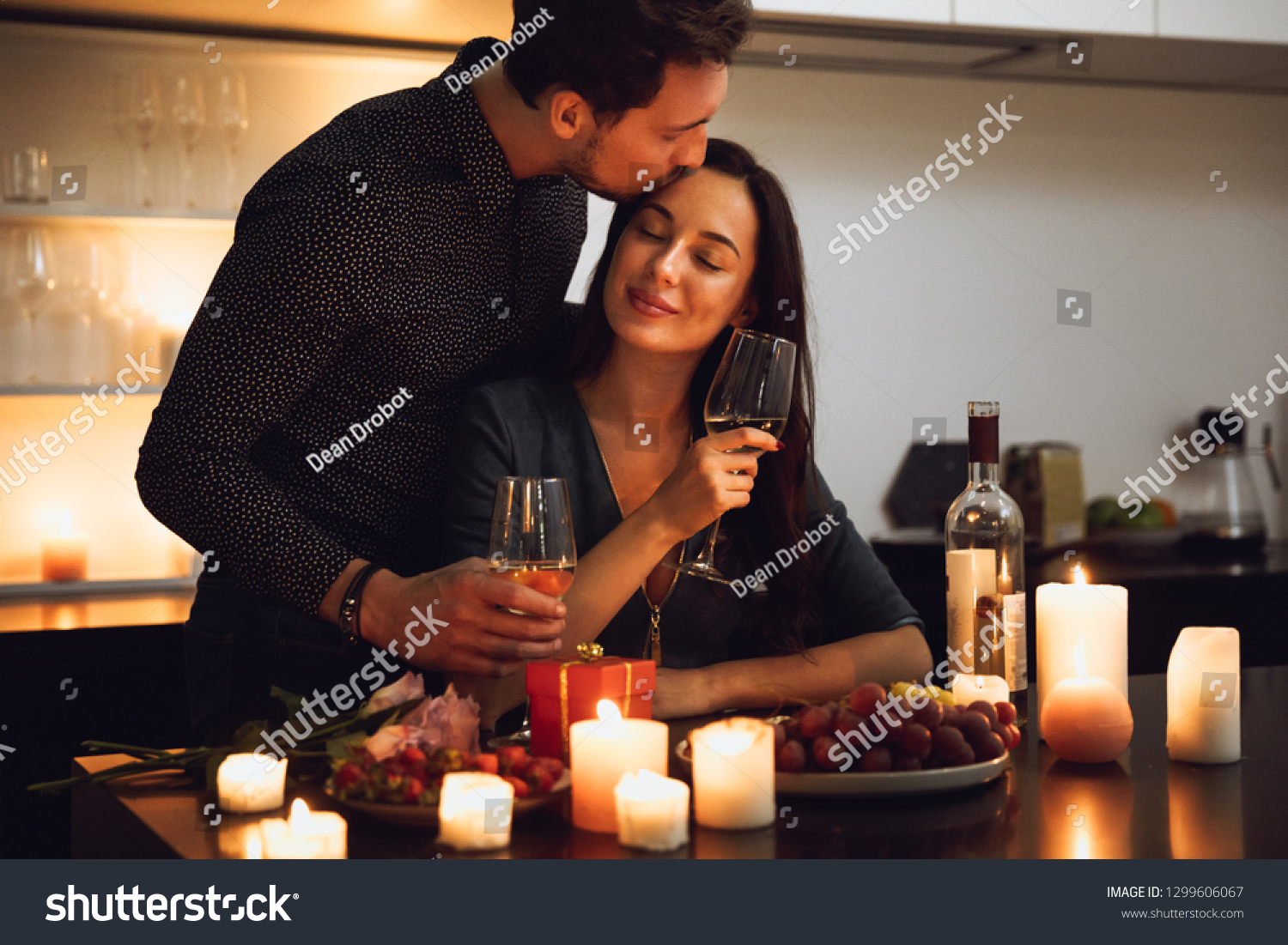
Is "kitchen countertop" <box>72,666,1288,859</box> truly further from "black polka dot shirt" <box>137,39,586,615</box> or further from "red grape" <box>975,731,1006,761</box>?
"black polka dot shirt" <box>137,39,586,615</box>

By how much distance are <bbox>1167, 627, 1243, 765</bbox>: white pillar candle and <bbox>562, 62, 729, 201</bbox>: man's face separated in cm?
74

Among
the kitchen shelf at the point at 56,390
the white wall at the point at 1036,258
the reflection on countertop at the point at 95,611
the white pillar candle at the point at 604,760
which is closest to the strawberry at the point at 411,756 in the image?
the white pillar candle at the point at 604,760

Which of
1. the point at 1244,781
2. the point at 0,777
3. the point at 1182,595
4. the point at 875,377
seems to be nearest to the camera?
the point at 1244,781

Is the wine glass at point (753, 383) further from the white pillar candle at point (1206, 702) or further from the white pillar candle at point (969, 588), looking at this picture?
the white pillar candle at point (1206, 702)

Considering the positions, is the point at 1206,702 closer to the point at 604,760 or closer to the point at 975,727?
the point at 975,727

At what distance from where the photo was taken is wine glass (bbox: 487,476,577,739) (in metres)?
1.02

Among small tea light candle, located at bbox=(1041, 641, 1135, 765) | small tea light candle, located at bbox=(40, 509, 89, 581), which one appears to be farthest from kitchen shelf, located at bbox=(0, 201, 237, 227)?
small tea light candle, located at bbox=(1041, 641, 1135, 765)

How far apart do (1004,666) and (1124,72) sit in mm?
2133

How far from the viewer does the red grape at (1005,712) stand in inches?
42.1

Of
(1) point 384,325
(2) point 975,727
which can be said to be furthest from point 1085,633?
(1) point 384,325

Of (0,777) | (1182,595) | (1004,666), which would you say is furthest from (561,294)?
(1182,595)

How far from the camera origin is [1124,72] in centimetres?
285

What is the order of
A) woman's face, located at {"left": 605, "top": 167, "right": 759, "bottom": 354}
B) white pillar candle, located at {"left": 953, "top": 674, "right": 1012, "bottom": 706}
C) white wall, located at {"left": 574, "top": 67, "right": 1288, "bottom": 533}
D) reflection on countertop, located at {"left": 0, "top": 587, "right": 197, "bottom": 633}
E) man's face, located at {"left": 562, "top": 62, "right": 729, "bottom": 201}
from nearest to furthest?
white pillar candle, located at {"left": 953, "top": 674, "right": 1012, "bottom": 706}, man's face, located at {"left": 562, "top": 62, "right": 729, "bottom": 201}, woman's face, located at {"left": 605, "top": 167, "right": 759, "bottom": 354}, reflection on countertop, located at {"left": 0, "top": 587, "right": 197, "bottom": 633}, white wall, located at {"left": 574, "top": 67, "right": 1288, "bottom": 533}

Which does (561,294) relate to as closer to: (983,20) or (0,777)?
(0,777)
